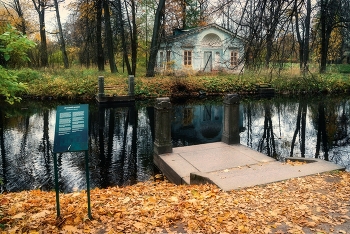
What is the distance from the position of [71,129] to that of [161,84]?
66.3 feet

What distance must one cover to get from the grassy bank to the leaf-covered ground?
15.6m

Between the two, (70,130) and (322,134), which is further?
(322,134)

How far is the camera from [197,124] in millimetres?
15578

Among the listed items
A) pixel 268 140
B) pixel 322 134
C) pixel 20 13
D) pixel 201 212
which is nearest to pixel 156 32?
pixel 268 140

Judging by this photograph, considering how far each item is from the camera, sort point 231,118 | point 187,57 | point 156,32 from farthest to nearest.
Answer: point 187,57, point 156,32, point 231,118

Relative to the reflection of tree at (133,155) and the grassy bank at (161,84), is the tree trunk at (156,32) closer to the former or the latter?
the grassy bank at (161,84)

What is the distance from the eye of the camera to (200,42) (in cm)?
3175

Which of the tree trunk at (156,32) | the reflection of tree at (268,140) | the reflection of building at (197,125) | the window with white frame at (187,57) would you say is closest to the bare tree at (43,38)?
the tree trunk at (156,32)

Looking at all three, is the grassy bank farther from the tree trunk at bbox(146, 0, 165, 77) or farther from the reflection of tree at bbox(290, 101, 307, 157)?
the reflection of tree at bbox(290, 101, 307, 157)

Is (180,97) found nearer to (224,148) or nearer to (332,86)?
(332,86)

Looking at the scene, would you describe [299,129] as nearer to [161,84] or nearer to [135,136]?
[135,136]

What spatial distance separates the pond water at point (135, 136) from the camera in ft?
28.0

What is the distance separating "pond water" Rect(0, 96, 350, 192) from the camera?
8536 millimetres

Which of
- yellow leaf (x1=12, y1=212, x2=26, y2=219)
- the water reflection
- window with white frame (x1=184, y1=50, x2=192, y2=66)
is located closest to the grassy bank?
the water reflection
